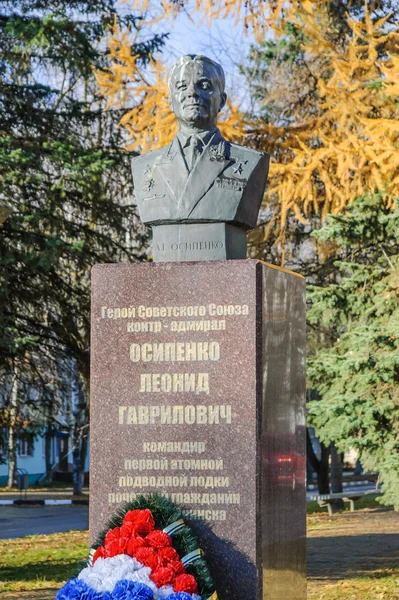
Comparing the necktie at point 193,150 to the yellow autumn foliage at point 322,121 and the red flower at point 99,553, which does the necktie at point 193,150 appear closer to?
the red flower at point 99,553

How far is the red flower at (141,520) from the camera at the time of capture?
17.5 ft

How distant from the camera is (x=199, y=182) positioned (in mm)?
6012

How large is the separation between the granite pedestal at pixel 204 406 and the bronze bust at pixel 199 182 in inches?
11.7

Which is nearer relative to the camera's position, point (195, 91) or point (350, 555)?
point (195, 91)

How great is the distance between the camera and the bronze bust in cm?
596

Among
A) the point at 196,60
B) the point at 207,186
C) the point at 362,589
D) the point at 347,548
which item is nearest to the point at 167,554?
the point at 207,186

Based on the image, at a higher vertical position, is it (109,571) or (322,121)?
(322,121)

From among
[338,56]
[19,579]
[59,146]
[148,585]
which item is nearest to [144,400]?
[148,585]

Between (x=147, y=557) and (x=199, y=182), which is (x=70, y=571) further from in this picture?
(x=199, y=182)

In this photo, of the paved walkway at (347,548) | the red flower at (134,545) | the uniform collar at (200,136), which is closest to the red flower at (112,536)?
the red flower at (134,545)

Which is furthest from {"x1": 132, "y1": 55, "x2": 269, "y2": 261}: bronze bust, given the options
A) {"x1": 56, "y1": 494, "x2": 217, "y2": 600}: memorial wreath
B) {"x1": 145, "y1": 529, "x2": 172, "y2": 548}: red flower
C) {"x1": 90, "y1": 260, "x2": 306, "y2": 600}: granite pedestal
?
{"x1": 145, "y1": 529, "x2": 172, "y2": 548}: red flower

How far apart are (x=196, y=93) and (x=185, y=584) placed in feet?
8.99

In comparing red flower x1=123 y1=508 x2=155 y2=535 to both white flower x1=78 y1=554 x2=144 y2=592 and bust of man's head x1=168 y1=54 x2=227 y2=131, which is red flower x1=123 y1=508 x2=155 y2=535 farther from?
bust of man's head x1=168 y1=54 x2=227 y2=131

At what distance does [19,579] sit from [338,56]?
6.60 metres
